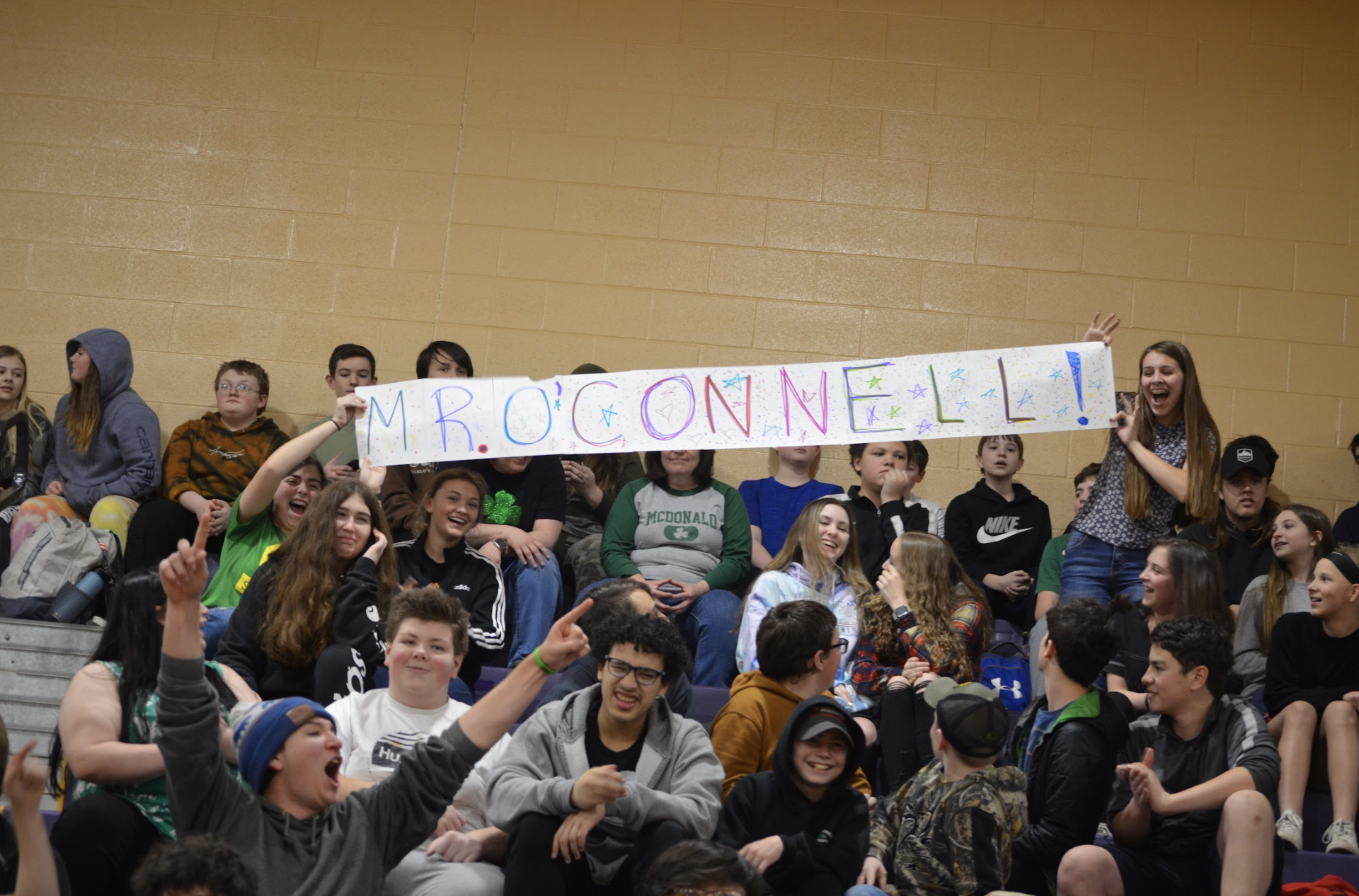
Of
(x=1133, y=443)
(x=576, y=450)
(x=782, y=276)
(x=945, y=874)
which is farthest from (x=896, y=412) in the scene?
(x=945, y=874)

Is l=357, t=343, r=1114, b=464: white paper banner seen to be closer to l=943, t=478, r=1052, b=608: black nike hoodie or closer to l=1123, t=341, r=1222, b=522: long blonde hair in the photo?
l=1123, t=341, r=1222, b=522: long blonde hair

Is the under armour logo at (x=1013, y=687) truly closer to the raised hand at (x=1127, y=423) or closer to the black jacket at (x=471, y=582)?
the raised hand at (x=1127, y=423)

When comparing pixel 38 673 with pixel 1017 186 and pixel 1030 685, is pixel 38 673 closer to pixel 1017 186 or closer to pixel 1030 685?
pixel 1030 685

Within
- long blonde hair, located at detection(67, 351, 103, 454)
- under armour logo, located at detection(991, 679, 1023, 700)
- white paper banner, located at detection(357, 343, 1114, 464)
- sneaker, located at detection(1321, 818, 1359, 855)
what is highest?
white paper banner, located at detection(357, 343, 1114, 464)

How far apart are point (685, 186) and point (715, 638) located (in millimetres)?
2724

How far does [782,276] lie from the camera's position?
654cm

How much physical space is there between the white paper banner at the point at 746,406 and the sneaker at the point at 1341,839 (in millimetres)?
1590

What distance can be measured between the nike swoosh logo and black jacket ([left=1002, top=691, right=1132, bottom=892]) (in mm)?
2100

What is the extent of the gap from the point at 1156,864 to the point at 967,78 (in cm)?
437

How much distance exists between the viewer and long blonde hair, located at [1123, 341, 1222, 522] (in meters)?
4.61

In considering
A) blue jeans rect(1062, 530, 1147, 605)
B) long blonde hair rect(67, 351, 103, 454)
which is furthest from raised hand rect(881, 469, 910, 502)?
long blonde hair rect(67, 351, 103, 454)

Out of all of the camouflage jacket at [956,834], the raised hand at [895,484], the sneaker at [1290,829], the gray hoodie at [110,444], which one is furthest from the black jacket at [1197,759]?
the gray hoodie at [110,444]

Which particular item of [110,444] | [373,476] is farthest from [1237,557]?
[110,444]

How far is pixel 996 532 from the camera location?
552 cm
